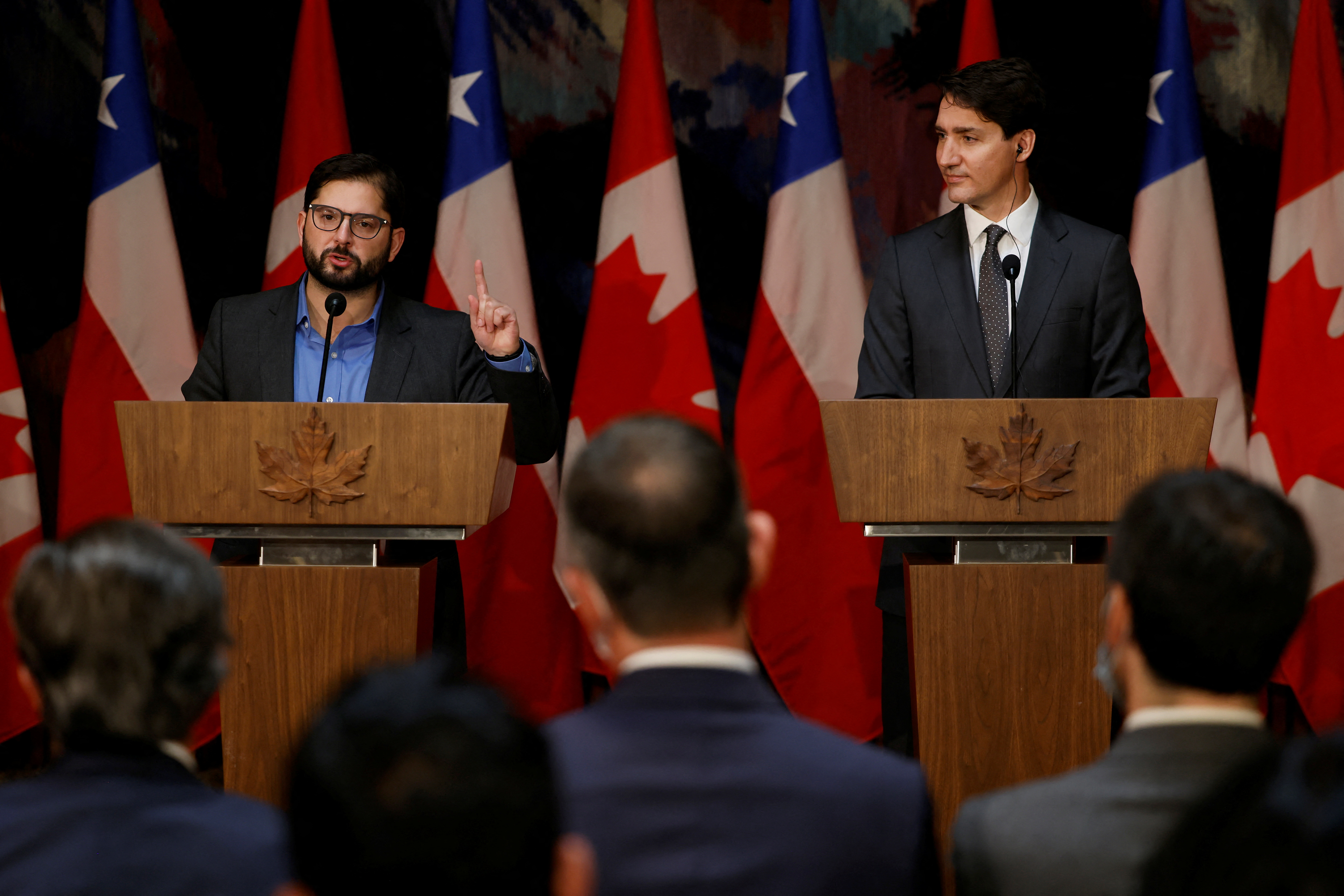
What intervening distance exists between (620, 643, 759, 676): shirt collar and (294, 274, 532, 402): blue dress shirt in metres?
2.14

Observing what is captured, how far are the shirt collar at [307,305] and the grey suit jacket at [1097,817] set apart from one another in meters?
2.49

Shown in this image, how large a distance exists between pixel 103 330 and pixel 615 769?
3.50 metres

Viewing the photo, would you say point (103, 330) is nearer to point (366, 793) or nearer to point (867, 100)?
point (867, 100)

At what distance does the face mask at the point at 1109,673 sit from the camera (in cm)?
135

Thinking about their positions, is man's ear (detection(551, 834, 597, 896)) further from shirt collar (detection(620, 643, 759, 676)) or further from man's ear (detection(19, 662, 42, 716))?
man's ear (detection(19, 662, 42, 716))

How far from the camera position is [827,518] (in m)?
4.12

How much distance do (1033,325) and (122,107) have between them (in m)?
3.01

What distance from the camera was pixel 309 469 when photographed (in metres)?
2.46

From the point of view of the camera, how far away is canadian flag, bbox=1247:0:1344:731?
3869 mm

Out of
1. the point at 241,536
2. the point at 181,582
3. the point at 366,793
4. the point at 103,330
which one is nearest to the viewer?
the point at 366,793

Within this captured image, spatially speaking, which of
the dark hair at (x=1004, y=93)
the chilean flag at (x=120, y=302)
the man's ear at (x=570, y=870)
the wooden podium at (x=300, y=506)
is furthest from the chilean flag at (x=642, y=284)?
the man's ear at (x=570, y=870)

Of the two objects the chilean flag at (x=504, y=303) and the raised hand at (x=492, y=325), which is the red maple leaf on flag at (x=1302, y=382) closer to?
the chilean flag at (x=504, y=303)

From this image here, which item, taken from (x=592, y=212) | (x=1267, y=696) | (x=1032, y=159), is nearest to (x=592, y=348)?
(x=592, y=212)

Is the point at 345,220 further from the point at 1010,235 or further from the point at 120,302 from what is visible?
the point at 1010,235
